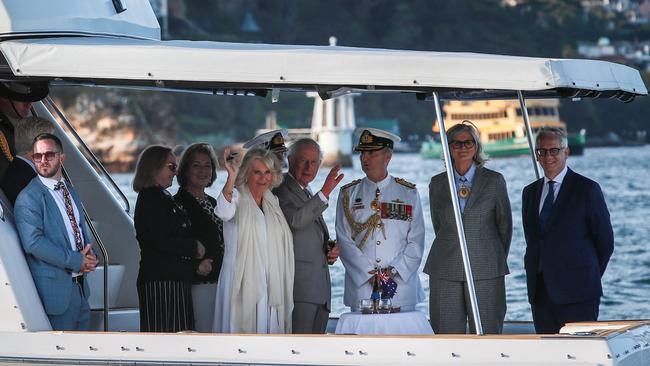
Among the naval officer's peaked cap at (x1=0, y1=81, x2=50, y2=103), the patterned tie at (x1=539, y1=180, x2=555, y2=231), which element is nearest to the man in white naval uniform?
the patterned tie at (x1=539, y1=180, x2=555, y2=231)

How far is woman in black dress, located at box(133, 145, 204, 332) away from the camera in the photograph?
25.0ft

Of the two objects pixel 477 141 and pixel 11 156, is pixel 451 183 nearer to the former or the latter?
pixel 477 141

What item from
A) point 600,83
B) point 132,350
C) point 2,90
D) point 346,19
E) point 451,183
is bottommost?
point 132,350

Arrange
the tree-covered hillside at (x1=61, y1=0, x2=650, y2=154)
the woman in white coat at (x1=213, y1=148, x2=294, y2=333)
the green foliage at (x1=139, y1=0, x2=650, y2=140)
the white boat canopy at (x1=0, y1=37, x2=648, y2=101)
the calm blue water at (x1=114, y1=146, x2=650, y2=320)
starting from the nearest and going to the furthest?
the white boat canopy at (x1=0, y1=37, x2=648, y2=101)
the woman in white coat at (x1=213, y1=148, x2=294, y2=333)
the calm blue water at (x1=114, y1=146, x2=650, y2=320)
the tree-covered hillside at (x1=61, y1=0, x2=650, y2=154)
the green foliage at (x1=139, y1=0, x2=650, y2=140)

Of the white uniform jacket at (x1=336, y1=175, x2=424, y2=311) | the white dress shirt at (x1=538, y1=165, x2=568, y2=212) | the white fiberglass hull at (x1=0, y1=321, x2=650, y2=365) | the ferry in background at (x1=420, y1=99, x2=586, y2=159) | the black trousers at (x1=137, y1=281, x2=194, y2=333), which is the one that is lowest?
the white fiberglass hull at (x1=0, y1=321, x2=650, y2=365)

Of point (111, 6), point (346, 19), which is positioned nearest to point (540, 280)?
point (111, 6)

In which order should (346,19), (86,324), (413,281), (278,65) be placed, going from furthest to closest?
1. (346,19)
2. (413,281)
3. (86,324)
4. (278,65)

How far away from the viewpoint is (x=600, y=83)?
21.5 ft

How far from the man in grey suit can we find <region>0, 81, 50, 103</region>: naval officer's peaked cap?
1384 mm

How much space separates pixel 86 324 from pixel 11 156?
1026 millimetres

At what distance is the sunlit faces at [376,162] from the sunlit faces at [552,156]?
31.1 inches

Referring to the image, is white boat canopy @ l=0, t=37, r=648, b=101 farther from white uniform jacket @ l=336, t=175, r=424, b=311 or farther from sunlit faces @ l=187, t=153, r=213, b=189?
sunlit faces @ l=187, t=153, r=213, b=189

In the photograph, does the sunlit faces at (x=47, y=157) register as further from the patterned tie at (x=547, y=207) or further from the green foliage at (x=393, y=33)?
the green foliage at (x=393, y=33)

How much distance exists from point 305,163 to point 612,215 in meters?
38.5
